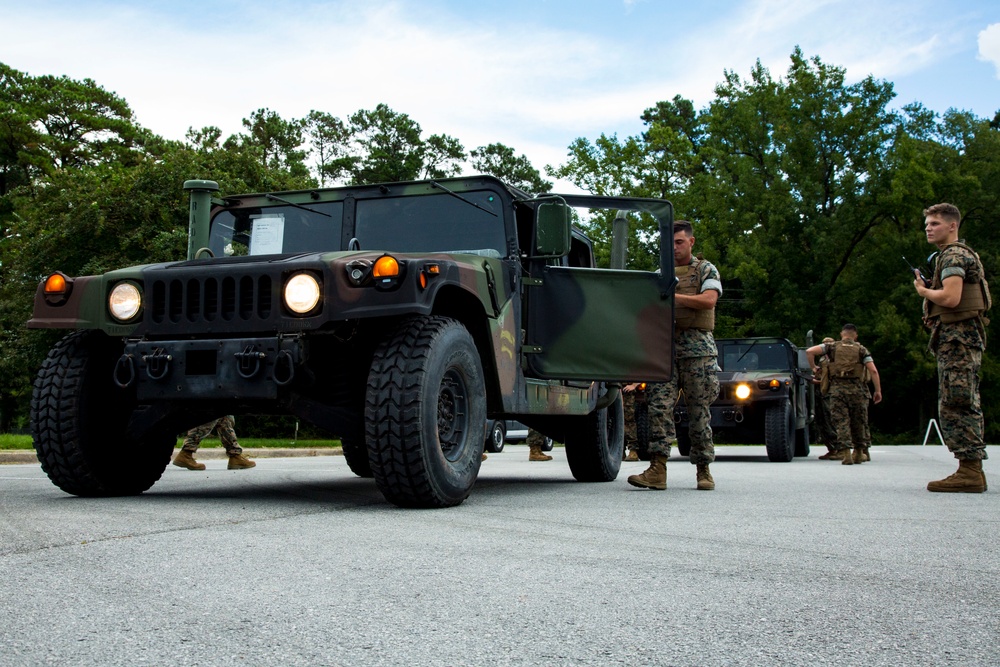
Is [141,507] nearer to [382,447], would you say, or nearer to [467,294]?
[382,447]

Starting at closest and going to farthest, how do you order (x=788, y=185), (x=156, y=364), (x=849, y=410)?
(x=156, y=364)
(x=849, y=410)
(x=788, y=185)

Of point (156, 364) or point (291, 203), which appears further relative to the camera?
point (291, 203)

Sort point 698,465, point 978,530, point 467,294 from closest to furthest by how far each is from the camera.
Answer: point 978,530
point 467,294
point 698,465

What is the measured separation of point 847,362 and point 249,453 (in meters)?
7.96

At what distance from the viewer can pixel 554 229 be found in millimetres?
6605

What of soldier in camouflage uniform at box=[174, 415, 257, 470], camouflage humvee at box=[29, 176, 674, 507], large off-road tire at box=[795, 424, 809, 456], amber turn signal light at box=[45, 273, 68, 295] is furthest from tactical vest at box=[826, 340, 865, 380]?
amber turn signal light at box=[45, 273, 68, 295]

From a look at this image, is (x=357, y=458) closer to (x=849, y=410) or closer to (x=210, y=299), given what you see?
(x=210, y=299)

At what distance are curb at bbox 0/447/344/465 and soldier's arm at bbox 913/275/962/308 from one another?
7.83 metres

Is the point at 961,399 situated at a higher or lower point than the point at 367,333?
lower

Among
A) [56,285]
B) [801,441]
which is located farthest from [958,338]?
[801,441]

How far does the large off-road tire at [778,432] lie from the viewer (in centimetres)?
1432

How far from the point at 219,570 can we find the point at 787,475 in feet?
24.2

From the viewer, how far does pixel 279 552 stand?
157 inches

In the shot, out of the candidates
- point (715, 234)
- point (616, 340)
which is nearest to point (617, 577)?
point (616, 340)
